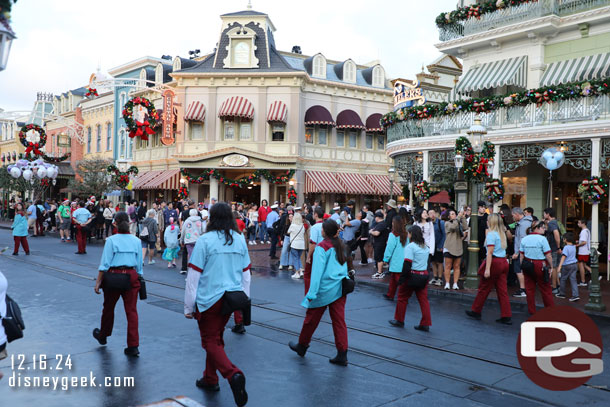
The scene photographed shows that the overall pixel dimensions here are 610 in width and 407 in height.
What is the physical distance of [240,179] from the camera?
2939 cm

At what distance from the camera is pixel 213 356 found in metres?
4.62

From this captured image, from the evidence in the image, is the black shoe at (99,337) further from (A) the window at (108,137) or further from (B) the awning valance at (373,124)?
(A) the window at (108,137)

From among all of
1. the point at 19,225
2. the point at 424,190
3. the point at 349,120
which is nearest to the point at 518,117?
the point at 424,190

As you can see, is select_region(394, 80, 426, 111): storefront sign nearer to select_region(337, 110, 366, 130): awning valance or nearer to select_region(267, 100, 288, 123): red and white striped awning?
select_region(267, 100, 288, 123): red and white striped awning

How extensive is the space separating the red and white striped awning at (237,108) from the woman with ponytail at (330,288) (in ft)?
76.3

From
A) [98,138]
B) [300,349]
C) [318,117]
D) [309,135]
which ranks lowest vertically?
[300,349]

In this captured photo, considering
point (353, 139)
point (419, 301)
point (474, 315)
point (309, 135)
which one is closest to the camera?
point (419, 301)

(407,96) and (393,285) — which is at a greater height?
(407,96)

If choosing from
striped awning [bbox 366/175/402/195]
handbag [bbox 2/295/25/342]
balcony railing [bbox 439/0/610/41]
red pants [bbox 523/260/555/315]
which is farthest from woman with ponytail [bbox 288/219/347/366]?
striped awning [bbox 366/175/402/195]

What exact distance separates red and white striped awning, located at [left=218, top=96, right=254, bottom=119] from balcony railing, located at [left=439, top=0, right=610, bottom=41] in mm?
12898

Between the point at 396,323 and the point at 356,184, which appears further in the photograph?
the point at 356,184

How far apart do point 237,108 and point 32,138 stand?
45.4ft

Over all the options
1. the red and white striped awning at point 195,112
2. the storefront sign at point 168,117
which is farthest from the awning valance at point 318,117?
the storefront sign at point 168,117

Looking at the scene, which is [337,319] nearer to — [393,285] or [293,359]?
[293,359]
